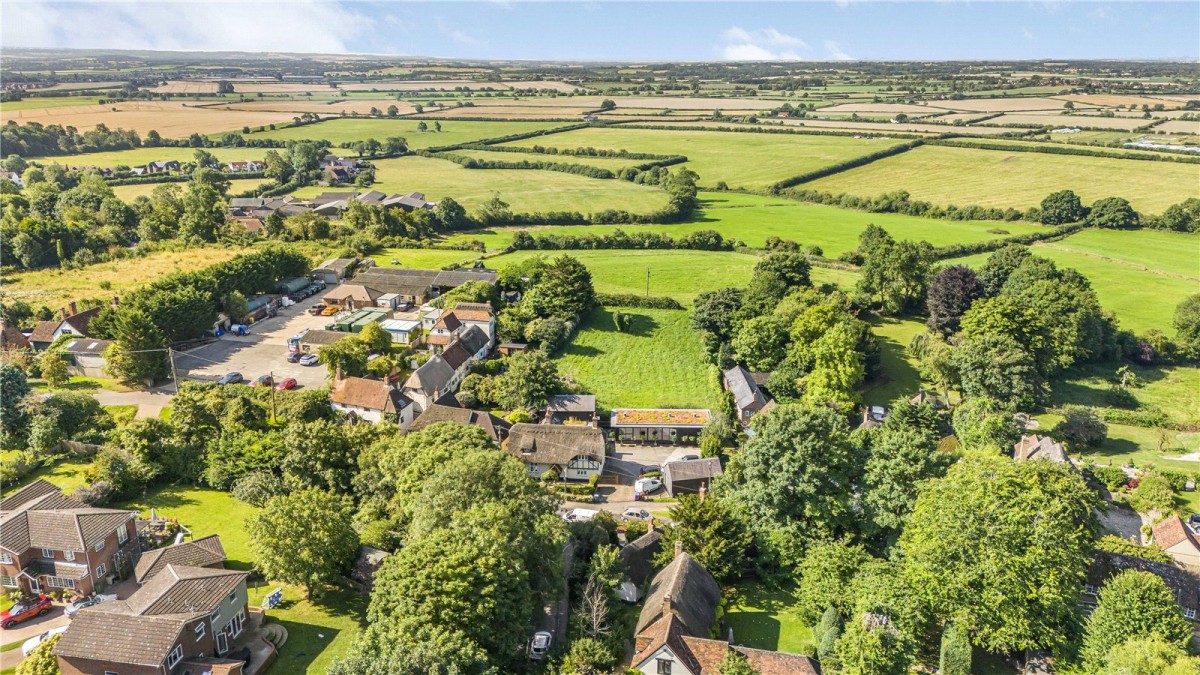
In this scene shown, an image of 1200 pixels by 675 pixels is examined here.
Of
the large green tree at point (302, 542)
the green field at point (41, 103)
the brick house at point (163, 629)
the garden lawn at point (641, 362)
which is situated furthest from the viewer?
the green field at point (41, 103)

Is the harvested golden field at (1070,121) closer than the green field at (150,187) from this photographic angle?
No

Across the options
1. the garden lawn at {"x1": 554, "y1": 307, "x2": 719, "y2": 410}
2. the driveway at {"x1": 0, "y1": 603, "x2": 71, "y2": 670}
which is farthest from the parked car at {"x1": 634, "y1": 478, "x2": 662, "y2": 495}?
the driveway at {"x1": 0, "y1": 603, "x2": 71, "y2": 670}

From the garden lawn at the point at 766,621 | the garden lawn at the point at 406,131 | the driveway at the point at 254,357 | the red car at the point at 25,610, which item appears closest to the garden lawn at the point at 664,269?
the driveway at the point at 254,357

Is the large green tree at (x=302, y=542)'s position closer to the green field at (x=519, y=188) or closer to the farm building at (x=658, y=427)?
the farm building at (x=658, y=427)

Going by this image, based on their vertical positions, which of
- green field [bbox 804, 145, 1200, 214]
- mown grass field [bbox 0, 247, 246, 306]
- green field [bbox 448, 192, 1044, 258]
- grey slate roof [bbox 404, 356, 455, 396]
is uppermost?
green field [bbox 804, 145, 1200, 214]

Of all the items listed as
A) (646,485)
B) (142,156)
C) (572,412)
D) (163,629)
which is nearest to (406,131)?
(142,156)

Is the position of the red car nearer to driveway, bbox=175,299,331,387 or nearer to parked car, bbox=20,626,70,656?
parked car, bbox=20,626,70,656
